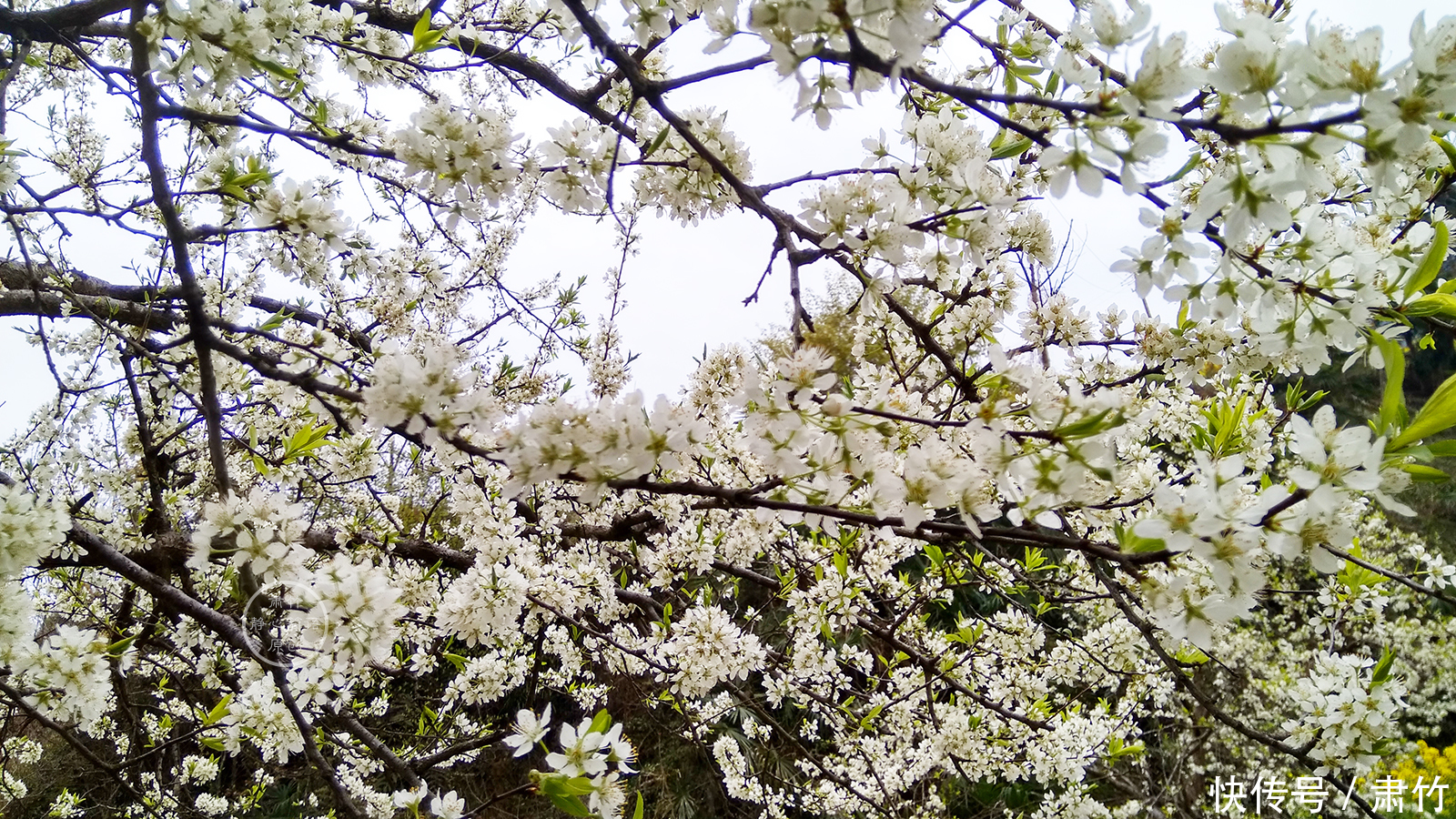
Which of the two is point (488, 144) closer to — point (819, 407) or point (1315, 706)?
point (819, 407)

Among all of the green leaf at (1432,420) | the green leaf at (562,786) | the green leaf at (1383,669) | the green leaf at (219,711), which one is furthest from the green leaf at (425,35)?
the green leaf at (1383,669)

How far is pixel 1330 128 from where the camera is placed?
2.31ft

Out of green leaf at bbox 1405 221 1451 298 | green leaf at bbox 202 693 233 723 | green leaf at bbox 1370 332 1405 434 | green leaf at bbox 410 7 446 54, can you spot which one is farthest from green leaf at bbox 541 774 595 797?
green leaf at bbox 1405 221 1451 298

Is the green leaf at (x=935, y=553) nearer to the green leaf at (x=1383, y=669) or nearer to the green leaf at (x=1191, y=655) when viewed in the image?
the green leaf at (x=1191, y=655)

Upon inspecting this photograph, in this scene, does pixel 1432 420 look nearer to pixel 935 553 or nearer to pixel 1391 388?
pixel 1391 388

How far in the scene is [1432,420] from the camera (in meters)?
0.86

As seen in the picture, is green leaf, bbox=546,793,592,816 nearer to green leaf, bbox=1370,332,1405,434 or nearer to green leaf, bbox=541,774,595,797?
green leaf, bbox=541,774,595,797

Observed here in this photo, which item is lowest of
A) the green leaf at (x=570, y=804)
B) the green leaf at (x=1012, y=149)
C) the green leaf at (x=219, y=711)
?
the green leaf at (x=570, y=804)

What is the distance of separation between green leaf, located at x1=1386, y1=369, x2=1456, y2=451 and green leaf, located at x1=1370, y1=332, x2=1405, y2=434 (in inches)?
0.7

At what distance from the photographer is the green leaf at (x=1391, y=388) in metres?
0.82

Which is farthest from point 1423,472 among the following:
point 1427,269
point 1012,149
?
point 1012,149

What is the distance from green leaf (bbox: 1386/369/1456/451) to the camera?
852 mm

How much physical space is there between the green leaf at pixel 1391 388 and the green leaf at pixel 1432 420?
2 cm

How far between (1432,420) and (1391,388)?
106 mm
